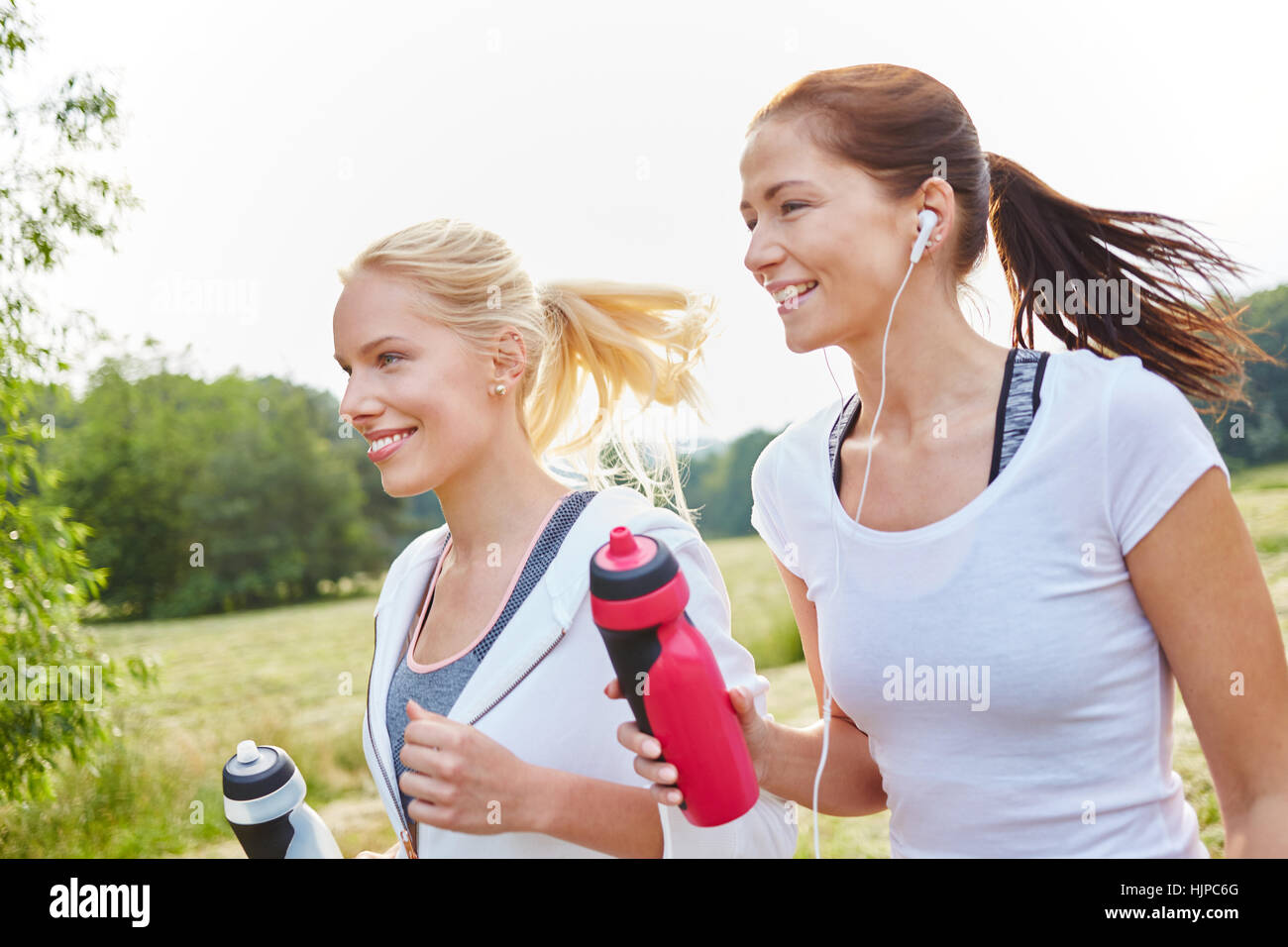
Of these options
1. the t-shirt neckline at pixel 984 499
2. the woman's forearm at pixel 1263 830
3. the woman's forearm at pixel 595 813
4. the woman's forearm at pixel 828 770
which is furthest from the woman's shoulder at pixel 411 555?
the woman's forearm at pixel 1263 830

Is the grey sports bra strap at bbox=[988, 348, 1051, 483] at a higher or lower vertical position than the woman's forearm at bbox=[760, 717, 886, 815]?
higher

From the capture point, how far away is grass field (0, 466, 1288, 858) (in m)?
5.21

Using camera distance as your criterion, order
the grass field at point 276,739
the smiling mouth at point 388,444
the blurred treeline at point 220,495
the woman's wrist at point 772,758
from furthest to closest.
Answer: the blurred treeline at point 220,495 → the grass field at point 276,739 → the smiling mouth at point 388,444 → the woman's wrist at point 772,758

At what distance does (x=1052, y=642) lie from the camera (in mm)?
1401

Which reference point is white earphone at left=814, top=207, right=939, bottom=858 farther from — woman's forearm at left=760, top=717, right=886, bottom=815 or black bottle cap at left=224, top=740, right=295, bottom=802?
black bottle cap at left=224, top=740, right=295, bottom=802

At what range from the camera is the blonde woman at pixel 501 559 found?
154 centimetres

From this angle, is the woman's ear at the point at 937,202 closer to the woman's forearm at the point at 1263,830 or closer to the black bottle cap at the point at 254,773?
the woman's forearm at the point at 1263,830

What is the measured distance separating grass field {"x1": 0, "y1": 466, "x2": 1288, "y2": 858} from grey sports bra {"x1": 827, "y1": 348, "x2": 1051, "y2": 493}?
2.11 feet

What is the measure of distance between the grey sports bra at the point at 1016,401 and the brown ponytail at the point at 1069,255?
9.4 inches

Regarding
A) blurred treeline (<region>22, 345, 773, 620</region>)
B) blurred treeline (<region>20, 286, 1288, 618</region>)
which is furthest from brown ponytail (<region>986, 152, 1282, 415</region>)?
blurred treeline (<region>22, 345, 773, 620</region>)

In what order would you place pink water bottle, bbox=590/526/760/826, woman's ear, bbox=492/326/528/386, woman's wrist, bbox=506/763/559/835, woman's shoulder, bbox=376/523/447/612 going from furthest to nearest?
woman's shoulder, bbox=376/523/447/612 → woman's ear, bbox=492/326/528/386 → woman's wrist, bbox=506/763/559/835 → pink water bottle, bbox=590/526/760/826

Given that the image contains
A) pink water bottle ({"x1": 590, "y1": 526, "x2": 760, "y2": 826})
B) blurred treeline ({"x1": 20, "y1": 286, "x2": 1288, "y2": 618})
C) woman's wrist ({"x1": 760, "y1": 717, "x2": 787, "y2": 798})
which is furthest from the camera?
blurred treeline ({"x1": 20, "y1": 286, "x2": 1288, "y2": 618})
